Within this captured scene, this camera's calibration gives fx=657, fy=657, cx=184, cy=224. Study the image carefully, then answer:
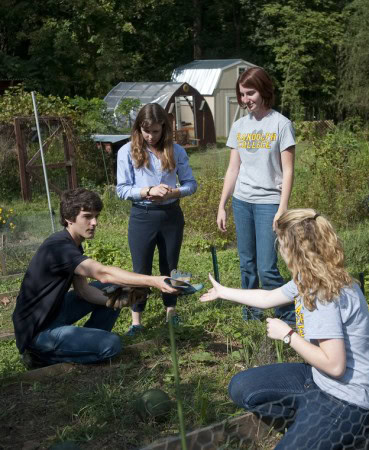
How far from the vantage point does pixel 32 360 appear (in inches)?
159

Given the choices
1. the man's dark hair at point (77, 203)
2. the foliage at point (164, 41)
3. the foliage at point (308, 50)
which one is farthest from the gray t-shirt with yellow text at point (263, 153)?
the foliage at point (308, 50)

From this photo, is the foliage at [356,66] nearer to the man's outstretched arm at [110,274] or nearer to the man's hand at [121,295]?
the man's hand at [121,295]

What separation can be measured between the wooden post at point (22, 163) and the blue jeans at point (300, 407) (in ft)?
30.1

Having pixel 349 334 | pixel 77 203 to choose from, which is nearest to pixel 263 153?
pixel 77 203

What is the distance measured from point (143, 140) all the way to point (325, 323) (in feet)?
6.98

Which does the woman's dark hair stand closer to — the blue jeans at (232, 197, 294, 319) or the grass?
the blue jeans at (232, 197, 294, 319)

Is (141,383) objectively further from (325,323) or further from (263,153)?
(263,153)

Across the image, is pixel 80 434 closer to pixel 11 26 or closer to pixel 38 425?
pixel 38 425

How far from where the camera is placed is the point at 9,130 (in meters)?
12.0

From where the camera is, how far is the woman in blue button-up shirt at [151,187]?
4352 millimetres

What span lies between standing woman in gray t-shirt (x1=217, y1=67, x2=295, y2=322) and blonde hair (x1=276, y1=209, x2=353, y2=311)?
137 cm

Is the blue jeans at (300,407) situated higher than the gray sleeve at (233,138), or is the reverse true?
the gray sleeve at (233,138)

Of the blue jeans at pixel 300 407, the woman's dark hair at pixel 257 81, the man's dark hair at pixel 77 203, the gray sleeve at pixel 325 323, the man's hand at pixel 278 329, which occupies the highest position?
the woman's dark hair at pixel 257 81

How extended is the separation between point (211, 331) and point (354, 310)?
189cm
